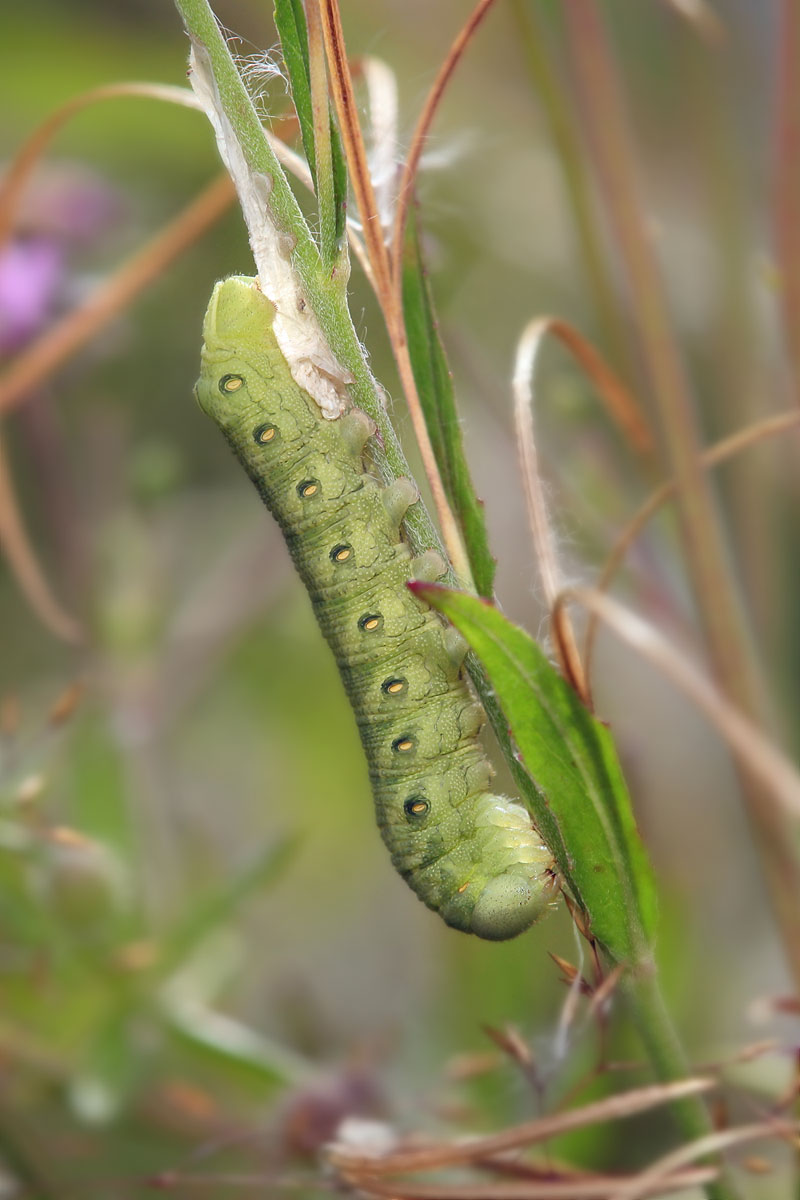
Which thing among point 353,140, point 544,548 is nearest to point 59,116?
point 353,140

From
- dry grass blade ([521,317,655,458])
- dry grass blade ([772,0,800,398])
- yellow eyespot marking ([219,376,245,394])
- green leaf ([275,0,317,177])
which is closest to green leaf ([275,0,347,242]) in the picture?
green leaf ([275,0,317,177])

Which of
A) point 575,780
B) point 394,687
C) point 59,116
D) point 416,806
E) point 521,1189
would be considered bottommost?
point 521,1189

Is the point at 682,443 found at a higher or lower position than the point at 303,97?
higher

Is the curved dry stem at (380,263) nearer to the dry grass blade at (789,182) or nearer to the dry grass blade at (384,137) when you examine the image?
the dry grass blade at (384,137)

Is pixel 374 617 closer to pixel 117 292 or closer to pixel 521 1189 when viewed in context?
pixel 521 1189

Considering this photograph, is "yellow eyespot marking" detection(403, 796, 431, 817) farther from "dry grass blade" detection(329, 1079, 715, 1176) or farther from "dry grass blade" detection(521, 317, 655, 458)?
"dry grass blade" detection(521, 317, 655, 458)

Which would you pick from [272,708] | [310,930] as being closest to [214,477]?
[272,708]

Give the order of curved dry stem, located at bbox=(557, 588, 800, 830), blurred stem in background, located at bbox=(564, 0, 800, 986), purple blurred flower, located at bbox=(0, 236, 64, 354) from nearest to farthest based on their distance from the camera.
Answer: curved dry stem, located at bbox=(557, 588, 800, 830), blurred stem in background, located at bbox=(564, 0, 800, 986), purple blurred flower, located at bbox=(0, 236, 64, 354)
